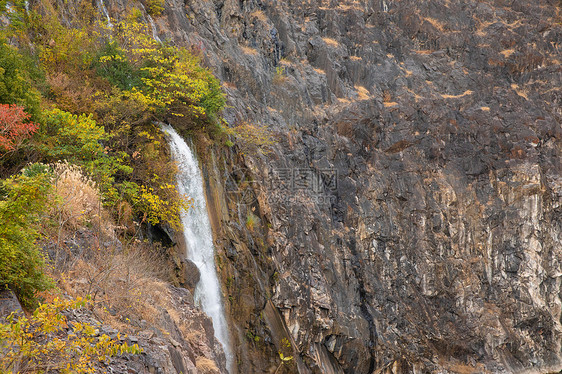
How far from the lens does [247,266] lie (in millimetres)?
15820

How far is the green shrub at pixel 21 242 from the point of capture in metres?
4.54

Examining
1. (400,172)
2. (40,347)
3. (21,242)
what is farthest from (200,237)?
(400,172)

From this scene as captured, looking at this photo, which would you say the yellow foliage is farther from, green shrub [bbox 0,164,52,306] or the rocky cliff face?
the rocky cliff face

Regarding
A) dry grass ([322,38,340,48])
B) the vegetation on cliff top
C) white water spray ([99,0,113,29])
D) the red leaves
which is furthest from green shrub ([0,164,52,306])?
dry grass ([322,38,340,48])

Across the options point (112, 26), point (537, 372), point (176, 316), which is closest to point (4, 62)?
point (176, 316)

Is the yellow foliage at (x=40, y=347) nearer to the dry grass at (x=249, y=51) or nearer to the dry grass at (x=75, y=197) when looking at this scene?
the dry grass at (x=75, y=197)

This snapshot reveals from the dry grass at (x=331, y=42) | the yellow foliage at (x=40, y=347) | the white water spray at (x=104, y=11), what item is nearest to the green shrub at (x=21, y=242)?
the yellow foliage at (x=40, y=347)

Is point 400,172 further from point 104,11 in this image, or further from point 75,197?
point 75,197

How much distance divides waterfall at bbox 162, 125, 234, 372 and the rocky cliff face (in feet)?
10.3

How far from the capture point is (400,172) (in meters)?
27.1

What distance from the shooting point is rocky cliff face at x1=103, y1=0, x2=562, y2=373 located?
2075cm

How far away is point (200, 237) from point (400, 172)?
1736 cm

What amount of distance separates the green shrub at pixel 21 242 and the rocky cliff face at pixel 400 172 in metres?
12.2

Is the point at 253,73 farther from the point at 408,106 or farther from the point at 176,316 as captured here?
the point at 176,316
